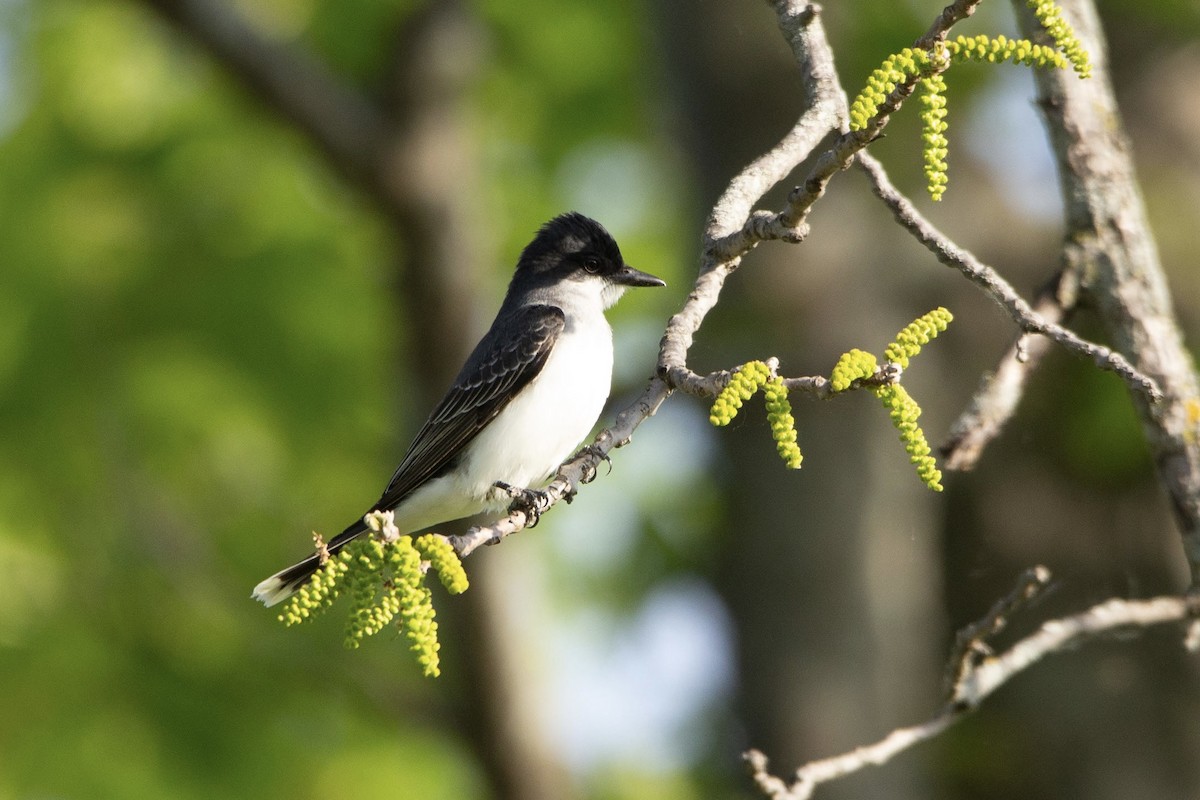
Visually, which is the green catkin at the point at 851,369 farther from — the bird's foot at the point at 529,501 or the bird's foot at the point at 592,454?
the bird's foot at the point at 529,501

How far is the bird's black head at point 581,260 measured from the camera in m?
6.54

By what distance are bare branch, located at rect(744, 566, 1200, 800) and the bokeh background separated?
372 cm

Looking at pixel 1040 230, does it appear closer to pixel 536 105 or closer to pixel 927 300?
pixel 927 300

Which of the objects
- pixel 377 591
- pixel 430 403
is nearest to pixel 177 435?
pixel 430 403

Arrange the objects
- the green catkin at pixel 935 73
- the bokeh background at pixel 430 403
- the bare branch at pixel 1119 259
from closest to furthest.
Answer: the green catkin at pixel 935 73 → the bare branch at pixel 1119 259 → the bokeh background at pixel 430 403

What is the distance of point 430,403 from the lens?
8711 millimetres

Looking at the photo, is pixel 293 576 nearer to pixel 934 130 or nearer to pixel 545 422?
pixel 545 422

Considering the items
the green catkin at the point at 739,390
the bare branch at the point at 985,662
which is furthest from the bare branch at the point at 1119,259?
the green catkin at the point at 739,390

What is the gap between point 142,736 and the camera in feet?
30.3

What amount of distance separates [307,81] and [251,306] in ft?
5.80

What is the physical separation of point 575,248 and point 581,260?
0.23 feet

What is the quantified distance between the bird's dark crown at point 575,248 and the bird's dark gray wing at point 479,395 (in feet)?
2.09

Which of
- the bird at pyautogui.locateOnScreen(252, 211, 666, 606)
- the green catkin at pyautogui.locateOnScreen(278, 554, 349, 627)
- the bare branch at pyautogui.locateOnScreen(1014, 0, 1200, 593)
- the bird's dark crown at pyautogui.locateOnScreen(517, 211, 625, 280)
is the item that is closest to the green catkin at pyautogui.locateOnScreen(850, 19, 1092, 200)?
the green catkin at pyautogui.locateOnScreen(278, 554, 349, 627)

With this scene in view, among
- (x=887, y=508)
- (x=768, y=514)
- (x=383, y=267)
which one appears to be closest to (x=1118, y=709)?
(x=887, y=508)
